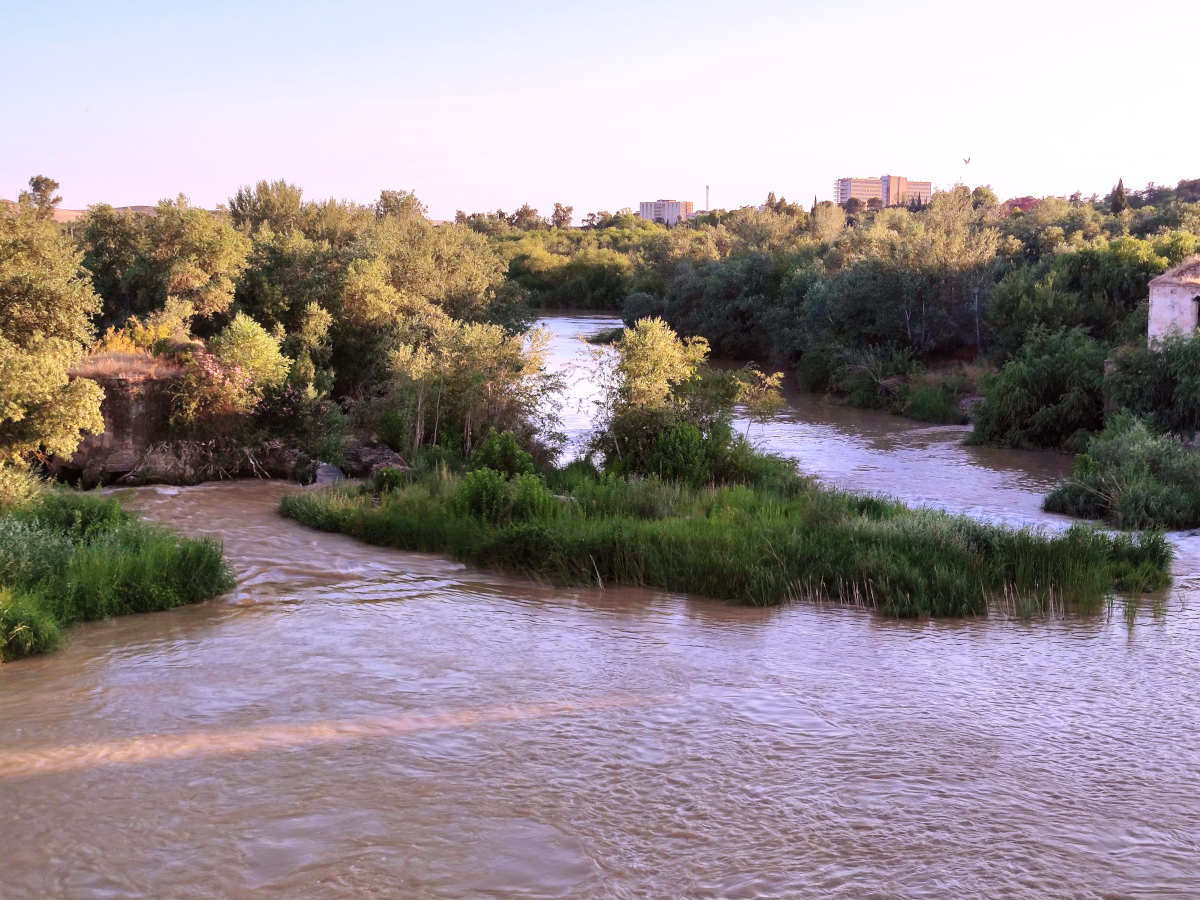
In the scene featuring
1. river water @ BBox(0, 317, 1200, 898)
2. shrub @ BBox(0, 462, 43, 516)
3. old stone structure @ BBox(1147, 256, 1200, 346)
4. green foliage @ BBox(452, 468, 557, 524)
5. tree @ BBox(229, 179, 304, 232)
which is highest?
tree @ BBox(229, 179, 304, 232)

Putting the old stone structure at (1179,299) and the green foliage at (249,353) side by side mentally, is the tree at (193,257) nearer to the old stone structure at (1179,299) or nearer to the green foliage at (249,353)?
the green foliage at (249,353)

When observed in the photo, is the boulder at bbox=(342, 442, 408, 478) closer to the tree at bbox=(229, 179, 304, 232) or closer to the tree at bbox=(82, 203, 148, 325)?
the tree at bbox=(82, 203, 148, 325)

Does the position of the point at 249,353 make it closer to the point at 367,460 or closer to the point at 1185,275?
the point at 367,460

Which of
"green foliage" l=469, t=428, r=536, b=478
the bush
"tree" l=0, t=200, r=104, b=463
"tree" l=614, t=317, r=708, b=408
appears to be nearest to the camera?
"tree" l=0, t=200, r=104, b=463

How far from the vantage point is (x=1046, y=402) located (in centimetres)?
2822

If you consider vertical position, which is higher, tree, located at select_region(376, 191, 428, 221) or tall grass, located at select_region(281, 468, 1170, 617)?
tree, located at select_region(376, 191, 428, 221)

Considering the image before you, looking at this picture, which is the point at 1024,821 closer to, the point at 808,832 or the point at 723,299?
the point at 808,832

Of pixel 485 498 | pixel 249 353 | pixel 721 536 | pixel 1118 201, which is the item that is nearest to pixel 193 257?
pixel 249 353

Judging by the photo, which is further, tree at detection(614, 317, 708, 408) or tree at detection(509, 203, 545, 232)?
tree at detection(509, 203, 545, 232)

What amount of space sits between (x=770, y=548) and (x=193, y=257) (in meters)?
17.9

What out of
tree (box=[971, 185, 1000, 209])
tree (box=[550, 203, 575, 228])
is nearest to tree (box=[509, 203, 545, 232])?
tree (box=[550, 203, 575, 228])

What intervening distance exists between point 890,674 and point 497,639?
4.00 metres

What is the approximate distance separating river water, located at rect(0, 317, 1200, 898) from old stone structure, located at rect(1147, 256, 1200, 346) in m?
15.9

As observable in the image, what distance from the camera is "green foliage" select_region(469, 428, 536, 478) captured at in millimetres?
18453
